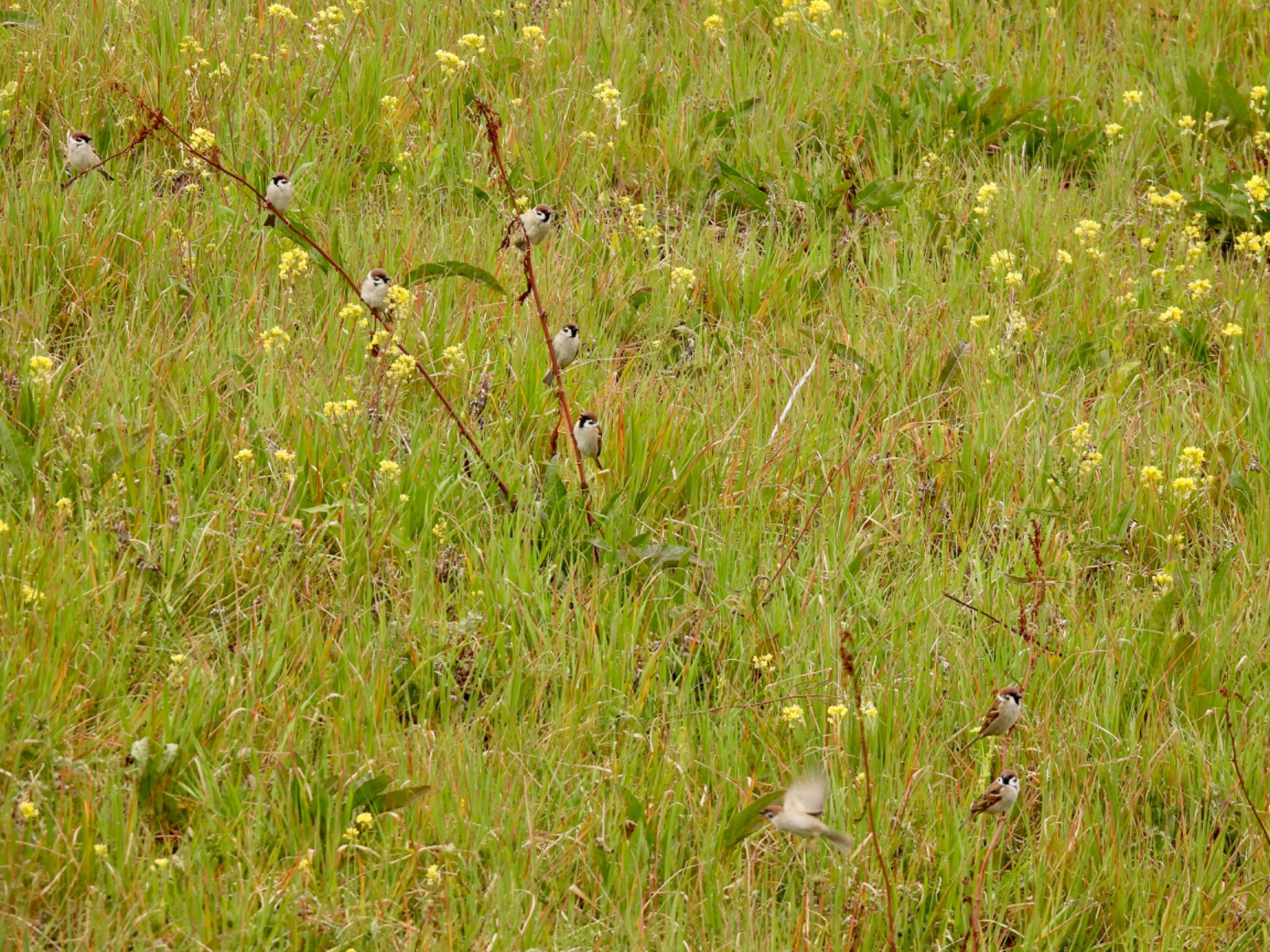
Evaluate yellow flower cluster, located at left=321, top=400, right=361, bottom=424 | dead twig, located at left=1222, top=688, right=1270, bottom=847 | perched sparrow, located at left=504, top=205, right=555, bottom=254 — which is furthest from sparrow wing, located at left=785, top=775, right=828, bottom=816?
perched sparrow, located at left=504, top=205, right=555, bottom=254

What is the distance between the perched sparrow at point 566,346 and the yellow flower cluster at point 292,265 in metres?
0.83

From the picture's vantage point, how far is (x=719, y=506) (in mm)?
3529

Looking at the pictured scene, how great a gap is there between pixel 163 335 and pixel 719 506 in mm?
1617

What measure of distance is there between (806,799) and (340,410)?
1553 mm

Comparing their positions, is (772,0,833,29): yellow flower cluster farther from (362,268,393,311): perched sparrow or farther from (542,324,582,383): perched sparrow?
(362,268,393,311): perched sparrow

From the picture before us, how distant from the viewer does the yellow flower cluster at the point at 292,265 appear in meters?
3.88

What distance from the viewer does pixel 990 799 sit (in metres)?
2.52

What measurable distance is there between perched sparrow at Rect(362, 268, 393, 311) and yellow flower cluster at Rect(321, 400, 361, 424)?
35 centimetres

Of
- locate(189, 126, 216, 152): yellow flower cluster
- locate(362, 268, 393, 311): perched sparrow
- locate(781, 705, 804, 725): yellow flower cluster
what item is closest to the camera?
locate(781, 705, 804, 725): yellow flower cluster

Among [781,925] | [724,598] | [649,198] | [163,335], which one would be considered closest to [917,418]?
[724,598]

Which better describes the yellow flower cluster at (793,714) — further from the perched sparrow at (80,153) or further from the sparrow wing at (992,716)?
the perched sparrow at (80,153)

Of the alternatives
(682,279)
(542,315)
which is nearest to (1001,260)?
(682,279)

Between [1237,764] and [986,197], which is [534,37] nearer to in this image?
[986,197]

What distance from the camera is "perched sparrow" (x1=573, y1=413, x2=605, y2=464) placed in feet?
10.9
